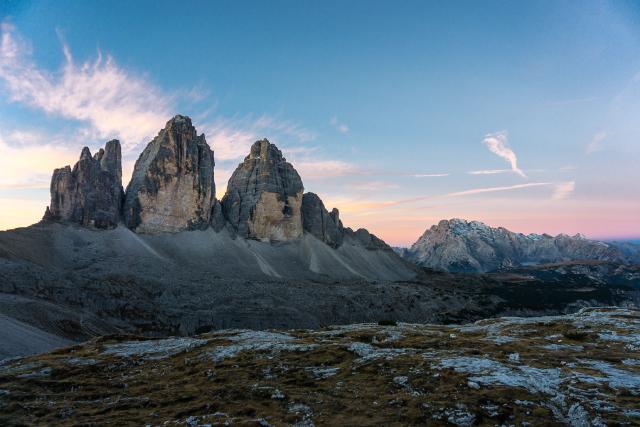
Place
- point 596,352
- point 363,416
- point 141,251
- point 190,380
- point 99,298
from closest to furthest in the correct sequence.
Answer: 1. point 363,416
2. point 190,380
3. point 596,352
4. point 99,298
5. point 141,251

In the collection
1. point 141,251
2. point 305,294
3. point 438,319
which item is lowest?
point 438,319

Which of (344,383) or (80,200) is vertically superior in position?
(80,200)

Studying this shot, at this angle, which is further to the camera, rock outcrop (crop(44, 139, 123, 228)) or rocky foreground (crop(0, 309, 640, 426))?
rock outcrop (crop(44, 139, 123, 228))

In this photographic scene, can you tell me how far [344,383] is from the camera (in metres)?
23.8

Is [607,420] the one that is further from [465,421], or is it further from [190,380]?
[190,380]

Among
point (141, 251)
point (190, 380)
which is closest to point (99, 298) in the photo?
point (141, 251)

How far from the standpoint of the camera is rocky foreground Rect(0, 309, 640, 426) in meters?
17.9

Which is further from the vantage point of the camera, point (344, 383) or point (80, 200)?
point (80, 200)

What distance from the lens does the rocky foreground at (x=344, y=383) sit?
58.7 feet

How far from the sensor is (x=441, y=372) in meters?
23.8

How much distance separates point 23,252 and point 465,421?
162 metres

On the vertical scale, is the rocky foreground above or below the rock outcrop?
below

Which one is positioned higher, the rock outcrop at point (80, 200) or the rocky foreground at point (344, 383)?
the rock outcrop at point (80, 200)

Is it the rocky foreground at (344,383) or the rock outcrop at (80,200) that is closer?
the rocky foreground at (344,383)
